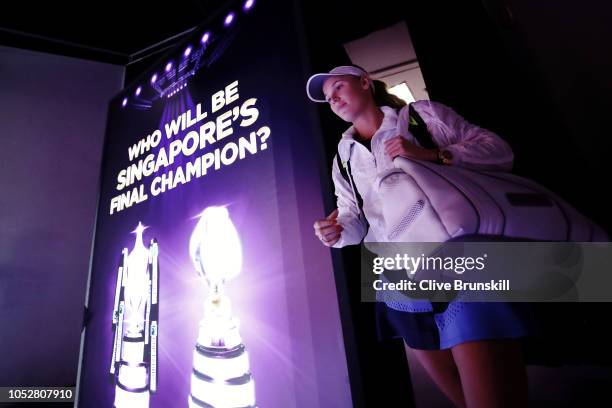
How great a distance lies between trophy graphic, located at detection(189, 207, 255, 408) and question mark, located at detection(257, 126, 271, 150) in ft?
1.09

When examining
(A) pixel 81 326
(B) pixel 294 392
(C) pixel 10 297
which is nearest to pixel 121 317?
(A) pixel 81 326

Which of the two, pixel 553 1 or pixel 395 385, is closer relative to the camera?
pixel 395 385

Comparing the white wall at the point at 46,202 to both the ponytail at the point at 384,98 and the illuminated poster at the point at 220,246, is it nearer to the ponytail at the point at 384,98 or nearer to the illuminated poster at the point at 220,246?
the illuminated poster at the point at 220,246

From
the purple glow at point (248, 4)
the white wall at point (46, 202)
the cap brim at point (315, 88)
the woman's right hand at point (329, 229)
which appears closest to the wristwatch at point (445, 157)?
the woman's right hand at point (329, 229)

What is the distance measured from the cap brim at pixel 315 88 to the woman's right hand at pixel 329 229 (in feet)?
1.42

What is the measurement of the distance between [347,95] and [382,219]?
0.47 meters

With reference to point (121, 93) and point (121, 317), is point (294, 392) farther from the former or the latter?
point (121, 93)

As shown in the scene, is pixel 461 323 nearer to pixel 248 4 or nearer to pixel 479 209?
pixel 479 209

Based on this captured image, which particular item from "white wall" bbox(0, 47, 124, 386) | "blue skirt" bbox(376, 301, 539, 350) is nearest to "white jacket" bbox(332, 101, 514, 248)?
"blue skirt" bbox(376, 301, 539, 350)

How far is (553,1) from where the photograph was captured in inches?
54.4

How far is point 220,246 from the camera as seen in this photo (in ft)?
4.81

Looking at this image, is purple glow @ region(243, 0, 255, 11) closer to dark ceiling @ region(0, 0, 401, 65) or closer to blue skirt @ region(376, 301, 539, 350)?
dark ceiling @ region(0, 0, 401, 65)

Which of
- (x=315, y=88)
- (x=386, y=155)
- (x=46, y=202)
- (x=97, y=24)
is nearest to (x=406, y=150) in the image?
(x=386, y=155)

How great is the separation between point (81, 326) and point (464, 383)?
243 centimetres
